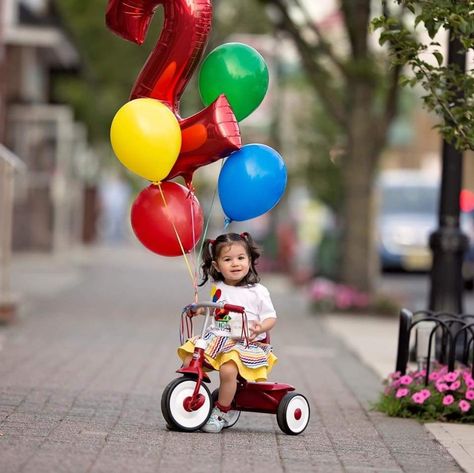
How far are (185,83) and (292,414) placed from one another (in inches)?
80.8

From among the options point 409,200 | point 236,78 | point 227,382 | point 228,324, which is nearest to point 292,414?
point 227,382

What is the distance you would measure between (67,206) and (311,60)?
556 inches

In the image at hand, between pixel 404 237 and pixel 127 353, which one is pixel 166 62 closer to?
pixel 127 353

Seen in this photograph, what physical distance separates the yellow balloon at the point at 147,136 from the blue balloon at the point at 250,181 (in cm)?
35

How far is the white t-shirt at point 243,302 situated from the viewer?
27.0ft

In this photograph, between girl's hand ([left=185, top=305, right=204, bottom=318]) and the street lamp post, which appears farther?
the street lamp post

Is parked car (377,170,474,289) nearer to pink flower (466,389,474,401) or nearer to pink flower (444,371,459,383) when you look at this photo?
pink flower (444,371,459,383)

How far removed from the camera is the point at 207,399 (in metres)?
8.12

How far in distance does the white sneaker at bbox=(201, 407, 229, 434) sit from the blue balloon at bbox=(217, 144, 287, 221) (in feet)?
3.78

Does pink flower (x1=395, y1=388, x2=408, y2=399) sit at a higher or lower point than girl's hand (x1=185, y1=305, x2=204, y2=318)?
lower

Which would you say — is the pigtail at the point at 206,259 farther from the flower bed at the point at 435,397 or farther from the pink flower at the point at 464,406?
the pink flower at the point at 464,406

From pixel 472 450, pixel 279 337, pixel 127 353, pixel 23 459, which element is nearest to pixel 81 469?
pixel 23 459

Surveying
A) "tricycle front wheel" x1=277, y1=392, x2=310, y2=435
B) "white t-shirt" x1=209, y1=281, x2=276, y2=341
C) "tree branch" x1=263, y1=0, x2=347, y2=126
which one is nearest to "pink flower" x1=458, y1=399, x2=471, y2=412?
"tricycle front wheel" x1=277, y1=392, x2=310, y2=435

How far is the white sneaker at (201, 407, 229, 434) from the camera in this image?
27.1 feet
